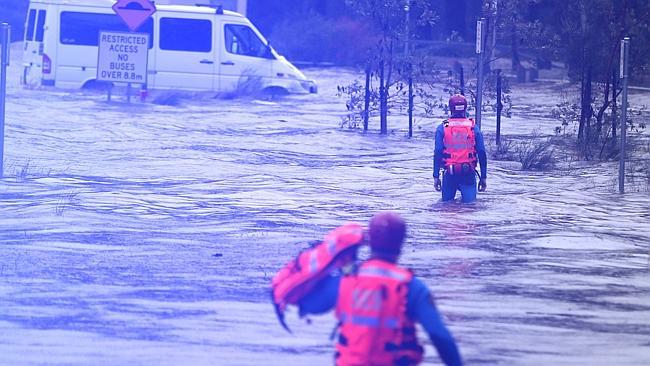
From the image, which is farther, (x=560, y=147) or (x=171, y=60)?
(x=171, y=60)

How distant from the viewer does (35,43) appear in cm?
3384

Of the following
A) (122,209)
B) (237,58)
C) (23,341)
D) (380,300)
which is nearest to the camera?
(380,300)

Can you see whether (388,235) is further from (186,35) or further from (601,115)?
(186,35)

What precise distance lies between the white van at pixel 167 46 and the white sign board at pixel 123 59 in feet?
10.1

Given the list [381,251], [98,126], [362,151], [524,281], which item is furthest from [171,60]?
[381,251]

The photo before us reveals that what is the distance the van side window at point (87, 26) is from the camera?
110 ft

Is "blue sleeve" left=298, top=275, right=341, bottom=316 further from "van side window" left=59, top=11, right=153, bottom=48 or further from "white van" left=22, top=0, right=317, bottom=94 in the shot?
"van side window" left=59, top=11, right=153, bottom=48

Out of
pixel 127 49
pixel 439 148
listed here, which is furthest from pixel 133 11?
pixel 439 148

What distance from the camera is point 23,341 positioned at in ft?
27.1

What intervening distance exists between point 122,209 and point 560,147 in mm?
11211

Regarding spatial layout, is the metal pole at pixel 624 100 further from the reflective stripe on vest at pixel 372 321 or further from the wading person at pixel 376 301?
the reflective stripe on vest at pixel 372 321

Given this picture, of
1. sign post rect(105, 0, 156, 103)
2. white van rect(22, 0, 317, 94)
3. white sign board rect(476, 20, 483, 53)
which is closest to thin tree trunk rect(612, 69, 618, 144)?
white sign board rect(476, 20, 483, 53)

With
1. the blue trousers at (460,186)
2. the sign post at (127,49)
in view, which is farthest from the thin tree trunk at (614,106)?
the sign post at (127,49)

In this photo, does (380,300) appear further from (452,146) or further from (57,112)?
(57,112)
